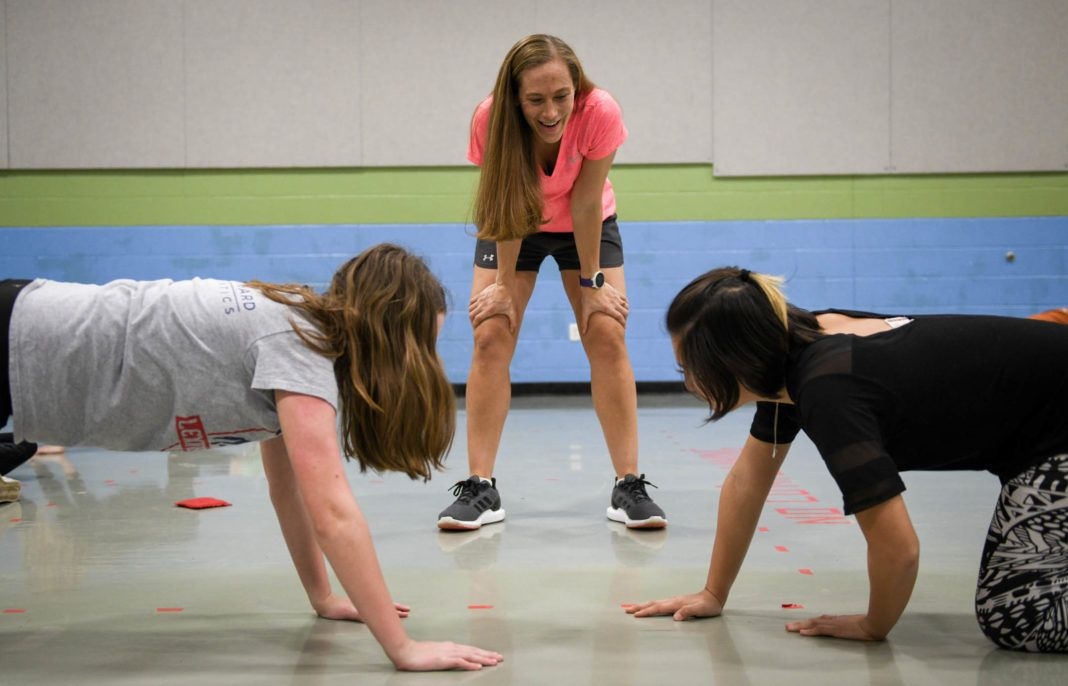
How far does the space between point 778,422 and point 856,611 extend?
16.7 inches

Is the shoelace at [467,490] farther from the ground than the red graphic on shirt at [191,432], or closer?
closer

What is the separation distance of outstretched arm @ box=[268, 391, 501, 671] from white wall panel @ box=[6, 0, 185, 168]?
214 inches

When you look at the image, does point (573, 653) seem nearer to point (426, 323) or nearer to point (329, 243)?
point (426, 323)

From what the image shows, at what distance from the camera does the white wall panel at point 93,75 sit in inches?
251

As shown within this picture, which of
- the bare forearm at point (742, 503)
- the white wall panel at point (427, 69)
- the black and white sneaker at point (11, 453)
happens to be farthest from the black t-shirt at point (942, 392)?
the white wall panel at point (427, 69)

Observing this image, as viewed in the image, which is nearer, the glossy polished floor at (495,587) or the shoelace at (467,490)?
the glossy polished floor at (495,587)

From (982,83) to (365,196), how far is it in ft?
12.8

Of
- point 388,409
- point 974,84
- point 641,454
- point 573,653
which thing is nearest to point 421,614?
point 573,653

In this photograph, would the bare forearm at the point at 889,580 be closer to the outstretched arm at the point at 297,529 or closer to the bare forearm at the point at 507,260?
the outstretched arm at the point at 297,529

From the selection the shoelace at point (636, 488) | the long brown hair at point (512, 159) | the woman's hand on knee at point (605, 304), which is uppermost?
the long brown hair at point (512, 159)

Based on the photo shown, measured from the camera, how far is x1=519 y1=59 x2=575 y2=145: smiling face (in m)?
2.56

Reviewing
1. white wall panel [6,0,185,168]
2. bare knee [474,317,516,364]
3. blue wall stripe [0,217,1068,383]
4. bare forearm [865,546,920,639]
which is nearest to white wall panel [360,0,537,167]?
blue wall stripe [0,217,1068,383]

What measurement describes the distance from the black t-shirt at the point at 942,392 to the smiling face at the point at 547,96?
3.83 feet

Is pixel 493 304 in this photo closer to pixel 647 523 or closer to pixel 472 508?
pixel 472 508
